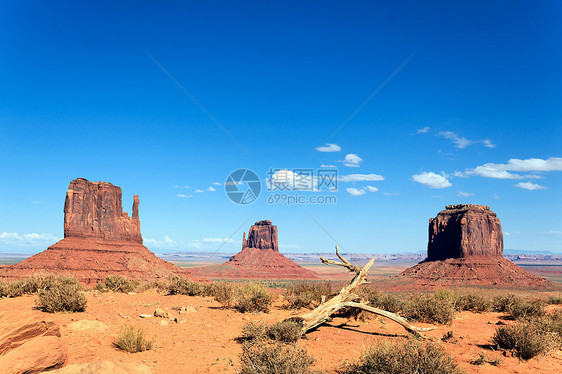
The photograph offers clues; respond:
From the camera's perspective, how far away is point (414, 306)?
13727 mm

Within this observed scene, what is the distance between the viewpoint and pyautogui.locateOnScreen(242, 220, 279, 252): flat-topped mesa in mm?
146750

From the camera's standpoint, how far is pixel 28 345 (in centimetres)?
626

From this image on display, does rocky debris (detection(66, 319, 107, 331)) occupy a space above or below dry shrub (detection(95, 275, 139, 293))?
above

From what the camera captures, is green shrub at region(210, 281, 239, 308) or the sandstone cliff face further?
the sandstone cliff face

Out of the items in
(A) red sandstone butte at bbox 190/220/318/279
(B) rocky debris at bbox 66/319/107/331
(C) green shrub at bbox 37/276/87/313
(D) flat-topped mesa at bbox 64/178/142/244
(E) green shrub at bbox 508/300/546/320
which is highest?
(D) flat-topped mesa at bbox 64/178/142/244

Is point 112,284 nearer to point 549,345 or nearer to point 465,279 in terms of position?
point 549,345

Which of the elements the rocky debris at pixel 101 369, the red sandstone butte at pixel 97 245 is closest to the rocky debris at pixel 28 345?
the rocky debris at pixel 101 369

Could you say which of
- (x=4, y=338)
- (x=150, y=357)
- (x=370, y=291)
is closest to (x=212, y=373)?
(x=150, y=357)

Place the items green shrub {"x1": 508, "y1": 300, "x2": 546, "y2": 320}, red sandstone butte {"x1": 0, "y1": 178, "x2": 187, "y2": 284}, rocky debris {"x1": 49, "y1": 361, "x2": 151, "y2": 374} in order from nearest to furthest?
rocky debris {"x1": 49, "y1": 361, "x2": 151, "y2": 374} → green shrub {"x1": 508, "y1": 300, "x2": 546, "y2": 320} → red sandstone butte {"x1": 0, "y1": 178, "x2": 187, "y2": 284}

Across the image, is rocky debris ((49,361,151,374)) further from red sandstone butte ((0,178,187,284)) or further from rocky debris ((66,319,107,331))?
red sandstone butte ((0,178,187,284))

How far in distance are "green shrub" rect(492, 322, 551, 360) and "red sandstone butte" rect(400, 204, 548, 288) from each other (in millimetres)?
64986

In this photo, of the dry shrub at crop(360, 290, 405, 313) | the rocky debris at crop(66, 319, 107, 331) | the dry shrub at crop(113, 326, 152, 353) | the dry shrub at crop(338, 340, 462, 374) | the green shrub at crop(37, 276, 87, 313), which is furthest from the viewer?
the dry shrub at crop(360, 290, 405, 313)

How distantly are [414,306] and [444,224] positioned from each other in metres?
85.6

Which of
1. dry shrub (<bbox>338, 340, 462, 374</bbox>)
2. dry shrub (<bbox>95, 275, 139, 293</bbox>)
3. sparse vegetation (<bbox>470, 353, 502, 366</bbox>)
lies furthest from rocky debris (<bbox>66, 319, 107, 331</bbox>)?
dry shrub (<bbox>95, 275, 139, 293</bbox>)
